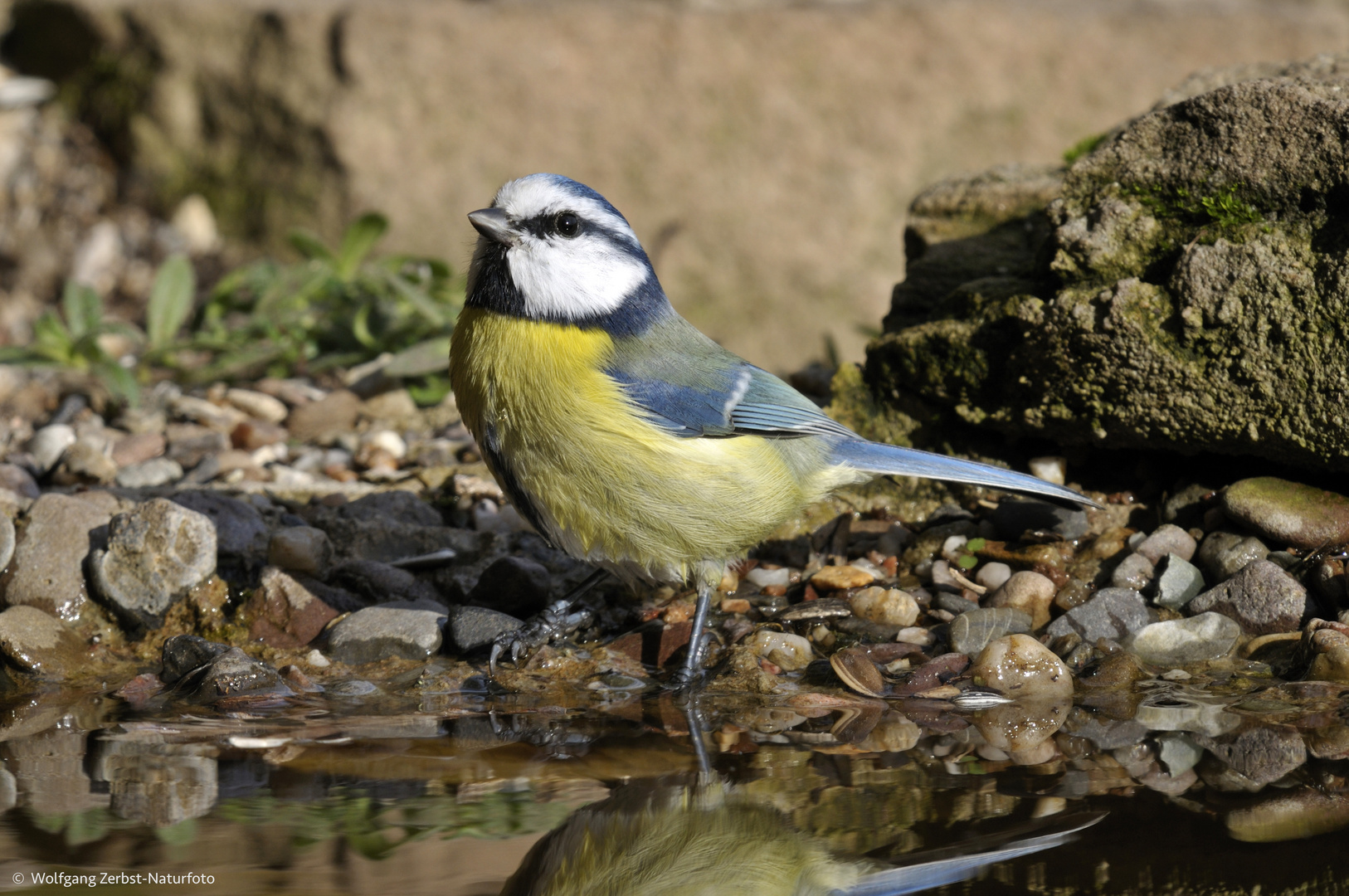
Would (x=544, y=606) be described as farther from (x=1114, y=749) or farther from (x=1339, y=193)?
(x=1339, y=193)

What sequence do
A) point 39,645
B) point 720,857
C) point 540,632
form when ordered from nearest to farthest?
point 720,857 → point 39,645 → point 540,632

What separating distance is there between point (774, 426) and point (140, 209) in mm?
5353

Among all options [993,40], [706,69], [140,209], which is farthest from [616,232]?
[140,209]

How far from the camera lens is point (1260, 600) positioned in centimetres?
308

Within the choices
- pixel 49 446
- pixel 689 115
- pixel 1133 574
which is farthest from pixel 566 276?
pixel 689 115

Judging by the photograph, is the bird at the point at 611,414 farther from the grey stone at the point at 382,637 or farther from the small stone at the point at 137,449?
the small stone at the point at 137,449

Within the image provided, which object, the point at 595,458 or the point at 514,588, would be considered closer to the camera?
the point at 595,458


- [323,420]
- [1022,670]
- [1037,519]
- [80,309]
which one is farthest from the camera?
[80,309]

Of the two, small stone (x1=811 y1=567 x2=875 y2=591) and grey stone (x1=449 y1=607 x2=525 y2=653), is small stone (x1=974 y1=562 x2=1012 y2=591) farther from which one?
grey stone (x1=449 y1=607 x2=525 y2=653)

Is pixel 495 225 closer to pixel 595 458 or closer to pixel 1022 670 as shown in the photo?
pixel 595 458

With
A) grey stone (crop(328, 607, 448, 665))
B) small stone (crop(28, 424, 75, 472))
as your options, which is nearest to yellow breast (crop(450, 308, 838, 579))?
grey stone (crop(328, 607, 448, 665))

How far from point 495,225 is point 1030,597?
1.83 meters

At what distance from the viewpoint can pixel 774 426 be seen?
3303 mm

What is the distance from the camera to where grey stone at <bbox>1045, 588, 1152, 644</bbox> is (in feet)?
10.2
